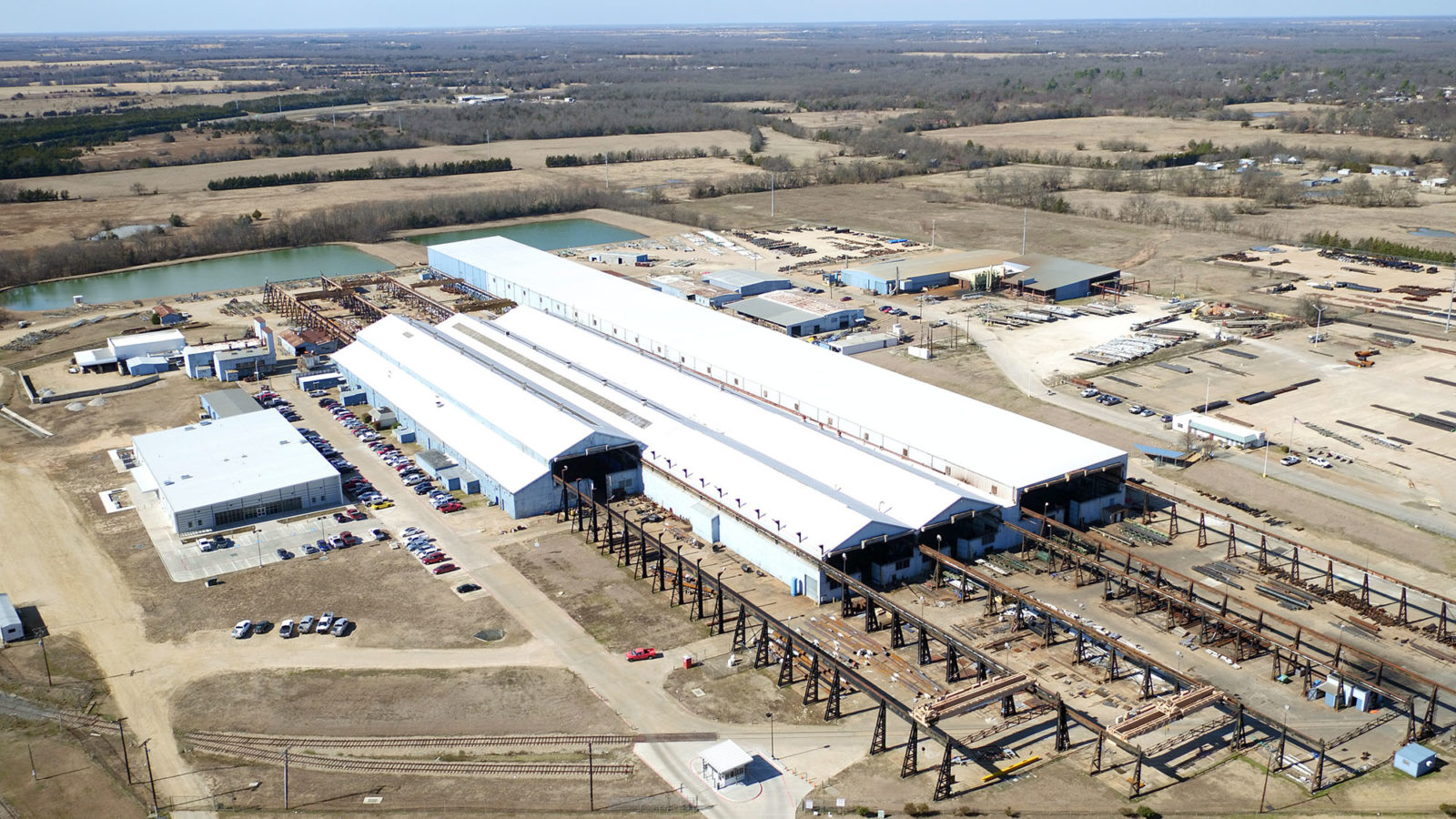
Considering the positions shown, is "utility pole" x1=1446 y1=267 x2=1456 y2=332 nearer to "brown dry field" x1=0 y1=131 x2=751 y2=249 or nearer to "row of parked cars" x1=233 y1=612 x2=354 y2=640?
"row of parked cars" x1=233 y1=612 x2=354 y2=640

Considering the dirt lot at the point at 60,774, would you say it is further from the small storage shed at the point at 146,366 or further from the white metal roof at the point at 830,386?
the small storage shed at the point at 146,366

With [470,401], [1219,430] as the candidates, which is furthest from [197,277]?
[1219,430]

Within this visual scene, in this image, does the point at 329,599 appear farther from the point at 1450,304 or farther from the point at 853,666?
the point at 1450,304

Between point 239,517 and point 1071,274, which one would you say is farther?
point 1071,274

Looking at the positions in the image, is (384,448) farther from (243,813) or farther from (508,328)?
(243,813)

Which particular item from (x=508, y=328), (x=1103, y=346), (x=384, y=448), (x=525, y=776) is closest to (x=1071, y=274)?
(x=1103, y=346)

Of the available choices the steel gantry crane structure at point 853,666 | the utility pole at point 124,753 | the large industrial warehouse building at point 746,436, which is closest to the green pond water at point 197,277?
the large industrial warehouse building at point 746,436
